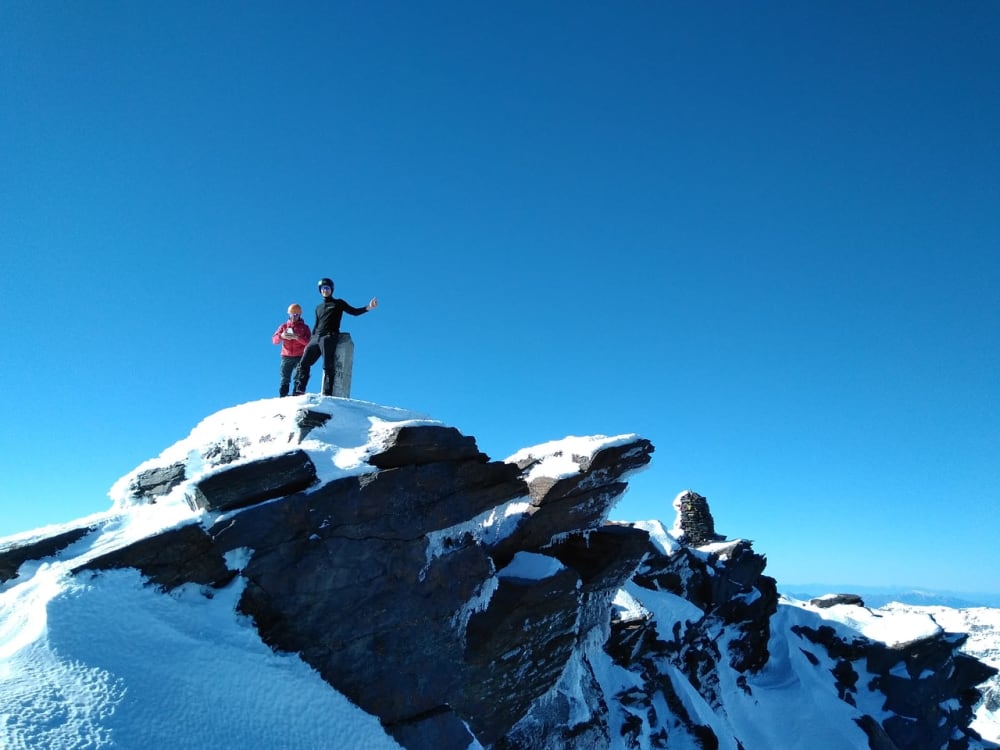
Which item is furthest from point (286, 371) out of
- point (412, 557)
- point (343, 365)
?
point (412, 557)

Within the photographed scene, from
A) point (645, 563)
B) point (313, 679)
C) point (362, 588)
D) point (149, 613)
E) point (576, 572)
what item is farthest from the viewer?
point (645, 563)

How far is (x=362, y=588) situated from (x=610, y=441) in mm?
10494

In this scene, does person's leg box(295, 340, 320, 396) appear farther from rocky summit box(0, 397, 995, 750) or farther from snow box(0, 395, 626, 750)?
snow box(0, 395, 626, 750)

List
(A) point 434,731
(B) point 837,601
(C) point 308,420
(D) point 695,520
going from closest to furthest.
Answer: (A) point 434,731, (C) point 308,420, (D) point 695,520, (B) point 837,601

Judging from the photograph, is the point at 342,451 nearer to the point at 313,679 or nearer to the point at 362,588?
the point at 362,588

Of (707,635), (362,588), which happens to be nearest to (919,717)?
(707,635)

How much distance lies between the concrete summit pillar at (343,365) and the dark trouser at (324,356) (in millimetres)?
372

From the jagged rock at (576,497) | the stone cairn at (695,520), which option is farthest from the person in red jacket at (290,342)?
the stone cairn at (695,520)

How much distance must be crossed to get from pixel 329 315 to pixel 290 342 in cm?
202

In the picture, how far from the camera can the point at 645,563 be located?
37.2 m

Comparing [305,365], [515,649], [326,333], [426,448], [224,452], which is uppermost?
A: [326,333]

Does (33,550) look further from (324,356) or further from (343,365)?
(343,365)

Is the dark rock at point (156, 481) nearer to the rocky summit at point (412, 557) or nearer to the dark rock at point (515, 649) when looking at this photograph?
the rocky summit at point (412, 557)

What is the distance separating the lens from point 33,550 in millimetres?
11375
